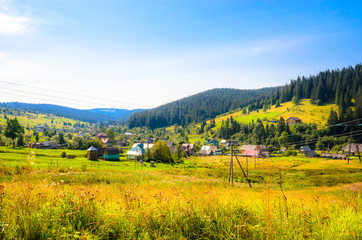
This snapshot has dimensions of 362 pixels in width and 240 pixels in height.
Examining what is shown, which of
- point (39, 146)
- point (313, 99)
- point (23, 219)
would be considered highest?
point (313, 99)

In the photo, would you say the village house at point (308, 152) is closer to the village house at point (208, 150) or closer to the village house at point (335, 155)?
the village house at point (335, 155)

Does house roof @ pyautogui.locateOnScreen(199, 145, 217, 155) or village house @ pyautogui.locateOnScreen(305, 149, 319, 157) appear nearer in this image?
village house @ pyautogui.locateOnScreen(305, 149, 319, 157)

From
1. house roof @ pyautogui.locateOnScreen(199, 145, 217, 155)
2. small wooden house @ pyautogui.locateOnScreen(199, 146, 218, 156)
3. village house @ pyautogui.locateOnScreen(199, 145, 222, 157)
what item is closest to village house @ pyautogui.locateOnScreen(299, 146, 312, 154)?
village house @ pyautogui.locateOnScreen(199, 145, 222, 157)

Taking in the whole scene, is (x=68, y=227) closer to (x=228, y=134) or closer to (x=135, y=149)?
(x=135, y=149)

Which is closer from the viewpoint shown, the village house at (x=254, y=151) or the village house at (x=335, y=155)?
the village house at (x=335, y=155)

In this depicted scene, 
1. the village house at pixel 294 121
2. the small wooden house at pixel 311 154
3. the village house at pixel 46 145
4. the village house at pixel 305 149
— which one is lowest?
the village house at pixel 46 145

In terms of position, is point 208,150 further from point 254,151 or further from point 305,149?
point 305,149

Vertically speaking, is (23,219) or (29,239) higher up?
(23,219)

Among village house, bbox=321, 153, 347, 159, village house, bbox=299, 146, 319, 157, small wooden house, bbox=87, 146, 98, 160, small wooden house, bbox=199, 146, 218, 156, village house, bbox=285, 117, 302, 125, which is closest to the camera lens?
small wooden house, bbox=87, 146, 98, 160

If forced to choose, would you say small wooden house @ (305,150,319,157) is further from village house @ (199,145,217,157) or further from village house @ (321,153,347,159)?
village house @ (199,145,217,157)

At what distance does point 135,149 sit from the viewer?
79.1 m

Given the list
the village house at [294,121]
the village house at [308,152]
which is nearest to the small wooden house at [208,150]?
the village house at [308,152]

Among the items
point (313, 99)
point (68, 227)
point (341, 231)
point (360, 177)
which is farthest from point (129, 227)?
point (313, 99)

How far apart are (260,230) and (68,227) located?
299cm
